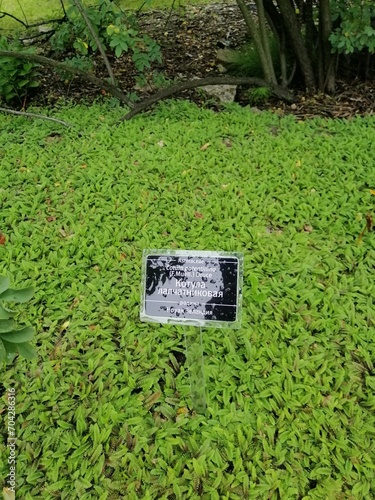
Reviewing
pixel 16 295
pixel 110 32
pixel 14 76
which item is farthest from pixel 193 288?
pixel 14 76

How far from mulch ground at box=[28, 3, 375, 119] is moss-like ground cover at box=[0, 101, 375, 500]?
590mm

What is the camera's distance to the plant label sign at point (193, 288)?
1952 millimetres

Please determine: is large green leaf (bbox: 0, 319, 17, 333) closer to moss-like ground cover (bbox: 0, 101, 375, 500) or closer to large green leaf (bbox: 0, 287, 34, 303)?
large green leaf (bbox: 0, 287, 34, 303)

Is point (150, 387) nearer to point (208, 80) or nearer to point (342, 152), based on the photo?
point (342, 152)

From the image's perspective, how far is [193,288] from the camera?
198 centimetres

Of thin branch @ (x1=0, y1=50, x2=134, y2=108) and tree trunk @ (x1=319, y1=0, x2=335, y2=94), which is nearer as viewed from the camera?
tree trunk @ (x1=319, y1=0, x2=335, y2=94)

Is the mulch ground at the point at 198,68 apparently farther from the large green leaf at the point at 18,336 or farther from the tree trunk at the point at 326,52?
the large green leaf at the point at 18,336

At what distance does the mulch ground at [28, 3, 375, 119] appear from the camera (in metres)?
4.93

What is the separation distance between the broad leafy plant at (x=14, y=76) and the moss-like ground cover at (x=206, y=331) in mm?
1017

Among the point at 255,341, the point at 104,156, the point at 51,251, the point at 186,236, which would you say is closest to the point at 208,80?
the point at 104,156

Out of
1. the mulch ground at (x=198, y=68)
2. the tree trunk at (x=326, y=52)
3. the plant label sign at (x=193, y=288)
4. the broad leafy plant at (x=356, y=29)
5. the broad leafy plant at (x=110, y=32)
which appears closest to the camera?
the plant label sign at (x=193, y=288)

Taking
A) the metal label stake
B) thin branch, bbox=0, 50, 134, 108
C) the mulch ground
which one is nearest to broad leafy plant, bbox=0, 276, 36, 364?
the metal label stake

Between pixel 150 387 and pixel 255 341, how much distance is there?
0.65 metres

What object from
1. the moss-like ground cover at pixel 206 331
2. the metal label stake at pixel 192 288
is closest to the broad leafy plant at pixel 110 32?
the moss-like ground cover at pixel 206 331
